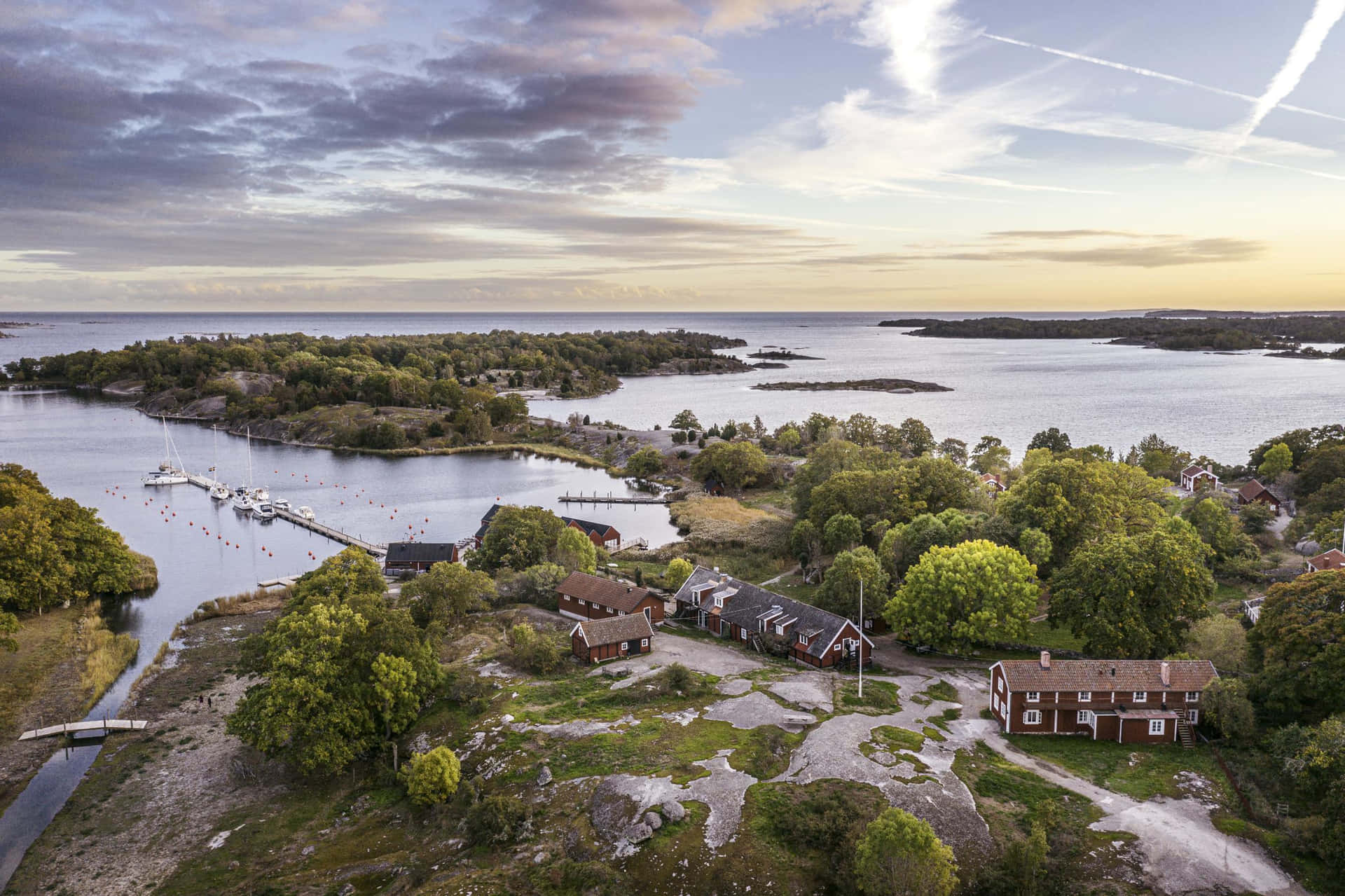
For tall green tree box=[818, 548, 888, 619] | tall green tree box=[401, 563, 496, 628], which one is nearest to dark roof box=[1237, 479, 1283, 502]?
tall green tree box=[818, 548, 888, 619]

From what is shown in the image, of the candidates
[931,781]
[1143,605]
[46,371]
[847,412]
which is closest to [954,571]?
[1143,605]

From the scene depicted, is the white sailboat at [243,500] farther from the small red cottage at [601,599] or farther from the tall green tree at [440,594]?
the small red cottage at [601,599]

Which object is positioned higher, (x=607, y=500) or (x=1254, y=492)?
(x=1254, y=492)

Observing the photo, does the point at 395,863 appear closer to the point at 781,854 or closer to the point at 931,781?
the point at 781,854

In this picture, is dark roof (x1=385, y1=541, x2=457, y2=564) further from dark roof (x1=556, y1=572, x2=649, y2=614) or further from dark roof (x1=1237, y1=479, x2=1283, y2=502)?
dark roof (x1=1237, y1=479, x2=1283, y2=502)

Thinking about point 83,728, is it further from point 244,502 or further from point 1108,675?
point 244,502

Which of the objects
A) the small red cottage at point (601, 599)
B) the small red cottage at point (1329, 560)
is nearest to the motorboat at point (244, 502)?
the small red cottage at point (601, 599)

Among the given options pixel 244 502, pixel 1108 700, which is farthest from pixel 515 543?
pixel 244 502
